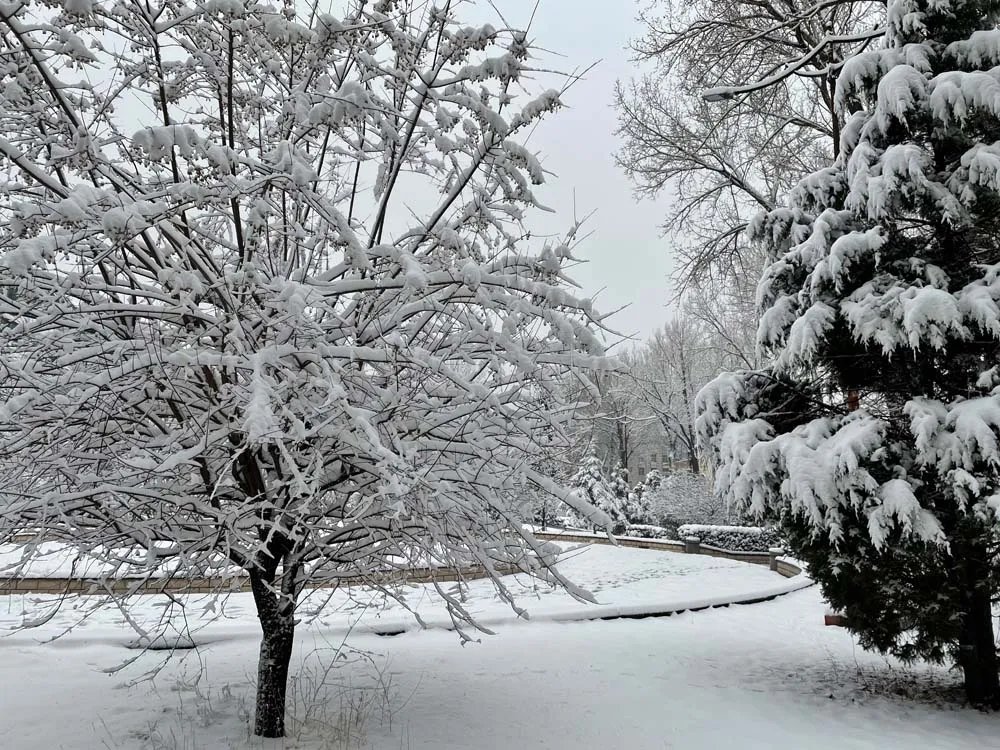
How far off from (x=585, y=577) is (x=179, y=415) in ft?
39.3

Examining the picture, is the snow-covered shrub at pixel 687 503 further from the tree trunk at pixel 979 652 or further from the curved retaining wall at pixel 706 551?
the tree trunk at pixel 979 652

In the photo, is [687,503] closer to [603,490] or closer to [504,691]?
[603,490]

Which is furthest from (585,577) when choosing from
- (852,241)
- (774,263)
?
(852,241)

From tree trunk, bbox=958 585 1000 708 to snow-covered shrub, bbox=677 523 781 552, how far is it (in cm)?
1251

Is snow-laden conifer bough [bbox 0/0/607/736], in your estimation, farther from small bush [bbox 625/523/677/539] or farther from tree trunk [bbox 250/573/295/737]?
small bush [bbox 625/523/677/539]

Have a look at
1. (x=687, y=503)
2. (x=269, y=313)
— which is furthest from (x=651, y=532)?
(x=269, y=313)

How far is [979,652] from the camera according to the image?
18.3 ft

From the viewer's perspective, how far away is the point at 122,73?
442 cm

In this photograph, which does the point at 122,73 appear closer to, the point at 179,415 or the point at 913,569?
the point at 179,415

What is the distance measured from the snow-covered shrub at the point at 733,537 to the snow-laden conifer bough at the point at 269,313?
1563 centimetres

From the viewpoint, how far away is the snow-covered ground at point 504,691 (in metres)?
4.71

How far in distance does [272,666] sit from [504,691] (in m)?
2.26

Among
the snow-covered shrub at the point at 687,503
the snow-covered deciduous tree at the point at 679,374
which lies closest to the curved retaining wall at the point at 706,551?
the snow-covered shrub at the point at 687,503

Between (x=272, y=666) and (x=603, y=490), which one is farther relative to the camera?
(x=603, y=490)
